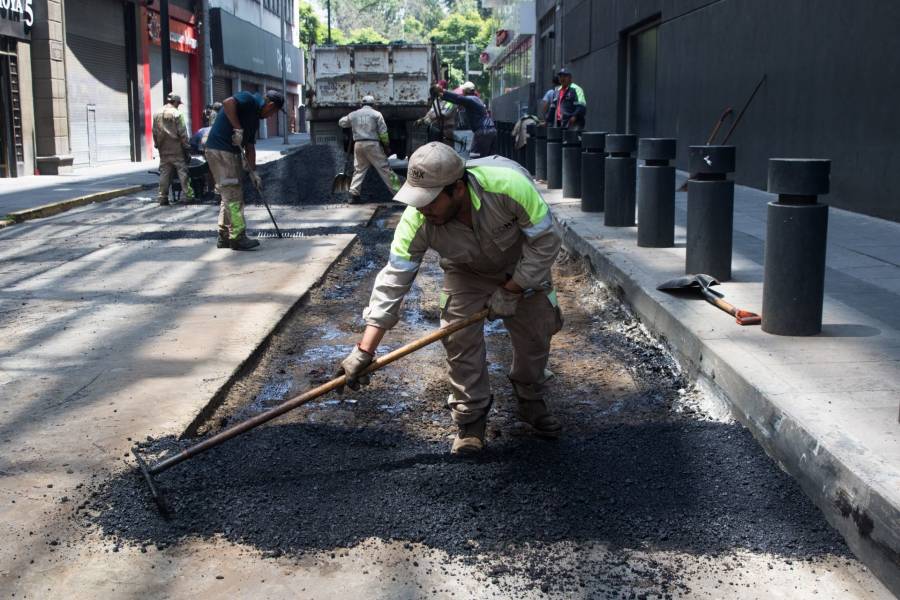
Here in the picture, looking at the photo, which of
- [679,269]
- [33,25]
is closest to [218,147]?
[679,269]

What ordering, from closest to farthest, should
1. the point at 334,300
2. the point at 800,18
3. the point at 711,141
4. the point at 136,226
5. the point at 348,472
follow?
the point at 348,472 → the point at 334,300 → the point at 800,18 → the point at 136,226 → the point at 711,141

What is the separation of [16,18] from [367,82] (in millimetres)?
6981

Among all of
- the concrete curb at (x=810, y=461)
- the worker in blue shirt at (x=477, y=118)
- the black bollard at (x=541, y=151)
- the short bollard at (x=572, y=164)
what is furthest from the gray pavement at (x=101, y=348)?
the black bollard at (x=541, y=151)

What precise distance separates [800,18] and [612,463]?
924cm

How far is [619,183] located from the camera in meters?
10.2

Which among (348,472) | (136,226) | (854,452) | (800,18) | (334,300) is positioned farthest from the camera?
(136,226)

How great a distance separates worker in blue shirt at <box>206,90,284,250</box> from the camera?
10234 millimetres

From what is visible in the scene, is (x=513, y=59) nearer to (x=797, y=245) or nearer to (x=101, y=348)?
(x=101, y=348)

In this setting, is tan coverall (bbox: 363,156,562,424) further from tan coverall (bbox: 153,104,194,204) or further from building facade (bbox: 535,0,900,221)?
tan coverall (bbox: 153,104,194,204)

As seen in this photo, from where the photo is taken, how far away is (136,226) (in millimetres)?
12781

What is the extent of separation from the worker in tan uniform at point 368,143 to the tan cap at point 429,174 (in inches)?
444

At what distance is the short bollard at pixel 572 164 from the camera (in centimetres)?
1366

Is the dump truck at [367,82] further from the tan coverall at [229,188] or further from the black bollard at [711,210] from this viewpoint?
the black bollard at [711,210]

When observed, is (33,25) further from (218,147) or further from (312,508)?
(312,508)
